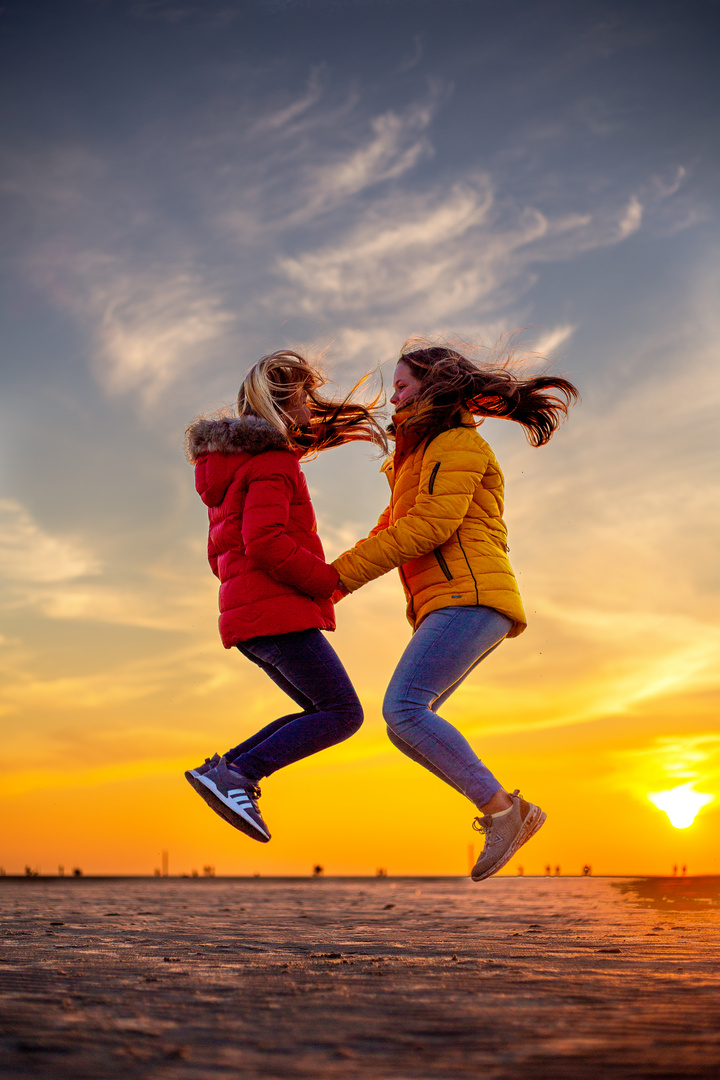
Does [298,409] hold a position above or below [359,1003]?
above

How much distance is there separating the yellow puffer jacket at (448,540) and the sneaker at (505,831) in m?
0.87

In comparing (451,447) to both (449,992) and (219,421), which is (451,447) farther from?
(449,992)

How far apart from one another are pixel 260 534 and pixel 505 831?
5.71ft

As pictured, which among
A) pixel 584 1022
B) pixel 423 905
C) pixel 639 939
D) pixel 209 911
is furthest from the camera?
pixel 423 905

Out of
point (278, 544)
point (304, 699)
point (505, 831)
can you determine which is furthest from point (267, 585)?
point (505, 831)

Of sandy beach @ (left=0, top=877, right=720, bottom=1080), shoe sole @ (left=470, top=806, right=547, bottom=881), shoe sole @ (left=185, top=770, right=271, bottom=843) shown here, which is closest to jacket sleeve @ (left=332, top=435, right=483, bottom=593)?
shoe sole @ (left=185, top=770, right=271, bottom=843)

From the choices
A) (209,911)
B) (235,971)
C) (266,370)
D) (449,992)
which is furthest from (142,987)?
(209,911)

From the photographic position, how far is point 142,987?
2.61 meters

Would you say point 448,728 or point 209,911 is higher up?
point 448,728

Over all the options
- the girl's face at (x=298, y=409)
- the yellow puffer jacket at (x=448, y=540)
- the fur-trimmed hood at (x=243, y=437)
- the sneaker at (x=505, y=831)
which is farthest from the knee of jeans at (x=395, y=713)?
the girl's face at (x=298, y=409)

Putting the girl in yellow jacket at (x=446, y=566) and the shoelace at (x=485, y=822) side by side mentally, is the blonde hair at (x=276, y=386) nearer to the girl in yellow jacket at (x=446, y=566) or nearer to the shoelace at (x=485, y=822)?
the girl in yellow jacket at (x=446, y=566)

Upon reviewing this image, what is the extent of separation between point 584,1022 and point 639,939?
2173 mm

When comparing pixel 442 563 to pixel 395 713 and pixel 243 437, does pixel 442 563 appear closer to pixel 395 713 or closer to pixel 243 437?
pixel 395 713

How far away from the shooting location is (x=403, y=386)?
507cm
